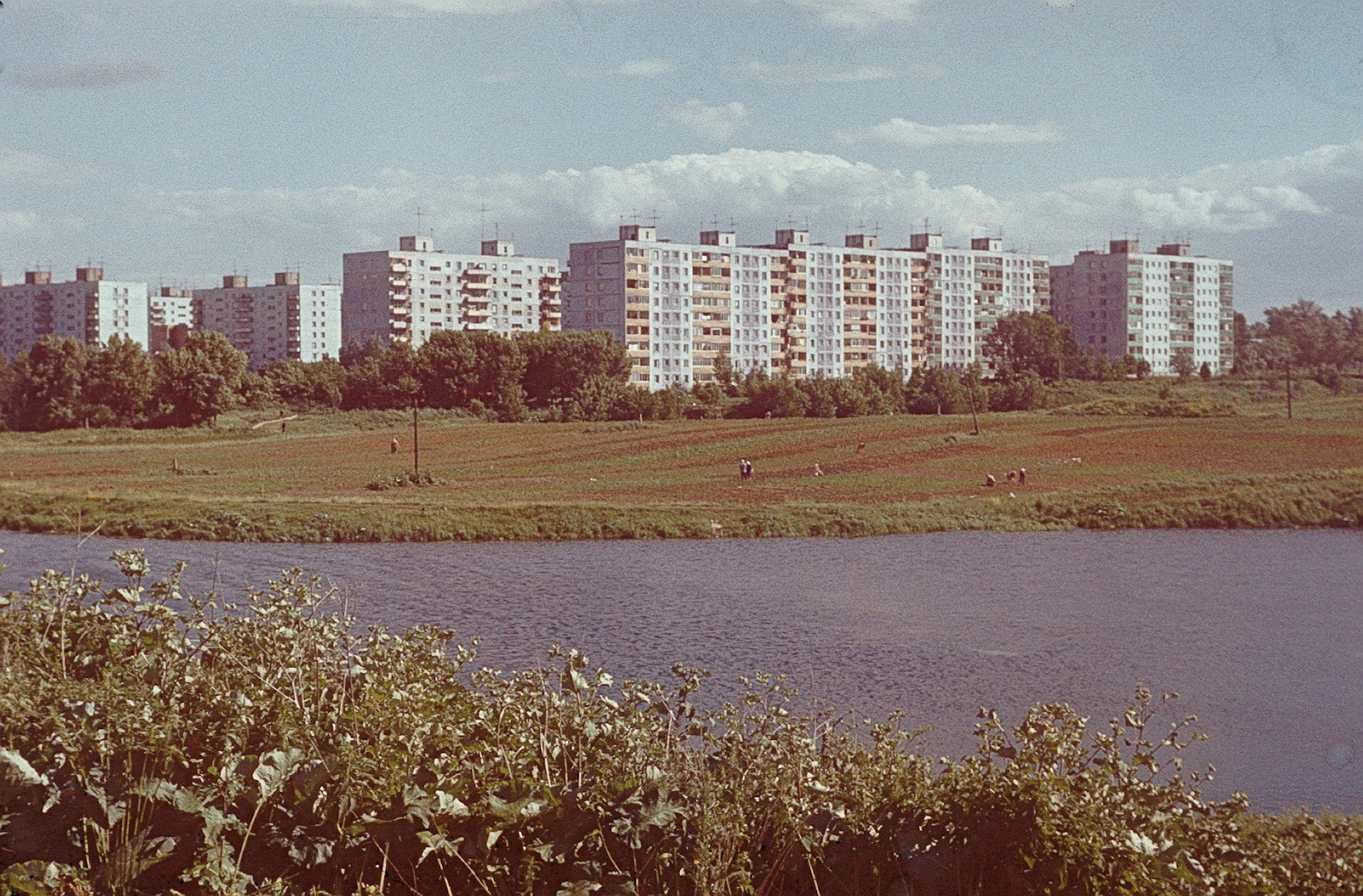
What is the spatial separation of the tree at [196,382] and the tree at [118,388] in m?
0.93

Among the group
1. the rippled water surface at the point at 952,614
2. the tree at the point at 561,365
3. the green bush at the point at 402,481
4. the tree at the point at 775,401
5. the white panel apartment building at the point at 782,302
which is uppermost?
the white panel apartment building at the point at 782,302

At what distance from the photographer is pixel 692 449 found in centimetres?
7012

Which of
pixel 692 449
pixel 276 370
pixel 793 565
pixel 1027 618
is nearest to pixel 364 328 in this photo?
pixel 276 370

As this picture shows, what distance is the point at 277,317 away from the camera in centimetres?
16088

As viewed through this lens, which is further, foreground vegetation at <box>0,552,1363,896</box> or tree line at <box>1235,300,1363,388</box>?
tree line at <box>1235,300,1363,388</box>

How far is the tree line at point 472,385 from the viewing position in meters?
91.3

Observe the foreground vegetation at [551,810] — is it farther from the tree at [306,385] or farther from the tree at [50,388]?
the tree at [306,385]

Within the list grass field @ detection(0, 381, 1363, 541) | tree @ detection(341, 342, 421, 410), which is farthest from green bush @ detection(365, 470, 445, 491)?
tree @ detection(341, 342, 421, 410)

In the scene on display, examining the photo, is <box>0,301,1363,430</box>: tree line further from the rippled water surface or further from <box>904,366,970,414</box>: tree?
the rippled water surface

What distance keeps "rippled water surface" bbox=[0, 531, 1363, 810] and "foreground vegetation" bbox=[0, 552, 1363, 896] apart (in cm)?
648

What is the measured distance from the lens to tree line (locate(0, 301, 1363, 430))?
91.3 m

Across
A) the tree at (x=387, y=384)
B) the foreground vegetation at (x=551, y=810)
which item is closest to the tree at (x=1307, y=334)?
the tree at (x=387, y=384)

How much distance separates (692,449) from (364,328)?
286 ft

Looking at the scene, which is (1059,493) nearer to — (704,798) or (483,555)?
(483,555)
